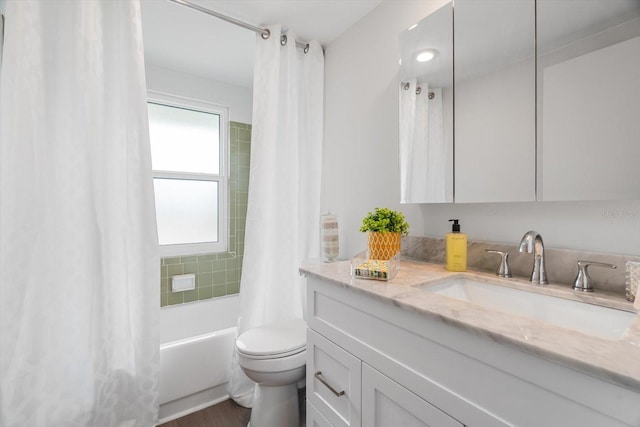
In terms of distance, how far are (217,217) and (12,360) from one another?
1.73 m

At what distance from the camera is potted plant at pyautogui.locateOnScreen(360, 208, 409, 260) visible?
126cm

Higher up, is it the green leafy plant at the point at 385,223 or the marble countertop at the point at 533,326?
the green leafy plant at the point at 385,223

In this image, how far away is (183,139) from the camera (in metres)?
2.63

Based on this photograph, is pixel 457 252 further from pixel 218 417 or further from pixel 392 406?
pixel 218 417

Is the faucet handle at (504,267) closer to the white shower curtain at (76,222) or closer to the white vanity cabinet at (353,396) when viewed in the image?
the white vanity cabinet at (353,396)

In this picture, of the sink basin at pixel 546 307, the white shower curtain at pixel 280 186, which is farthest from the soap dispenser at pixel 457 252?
the white shower curtain at pixel 280 186

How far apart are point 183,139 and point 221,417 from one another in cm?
215

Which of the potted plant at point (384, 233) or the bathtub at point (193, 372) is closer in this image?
the potted plant at point (384, 233)

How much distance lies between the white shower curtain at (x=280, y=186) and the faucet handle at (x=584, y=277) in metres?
1.39

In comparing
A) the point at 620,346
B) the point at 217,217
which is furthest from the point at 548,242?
the point at 217,217

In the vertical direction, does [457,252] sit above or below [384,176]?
below

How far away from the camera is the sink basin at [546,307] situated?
75cm

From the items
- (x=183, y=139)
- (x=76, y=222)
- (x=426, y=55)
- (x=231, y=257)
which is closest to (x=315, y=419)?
(x=76, y=222)

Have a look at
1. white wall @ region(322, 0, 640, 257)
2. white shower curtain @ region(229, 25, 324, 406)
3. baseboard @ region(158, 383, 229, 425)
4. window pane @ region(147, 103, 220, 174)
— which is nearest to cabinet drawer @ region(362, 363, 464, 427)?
white wall @ region(322, 0, 640, 257)
